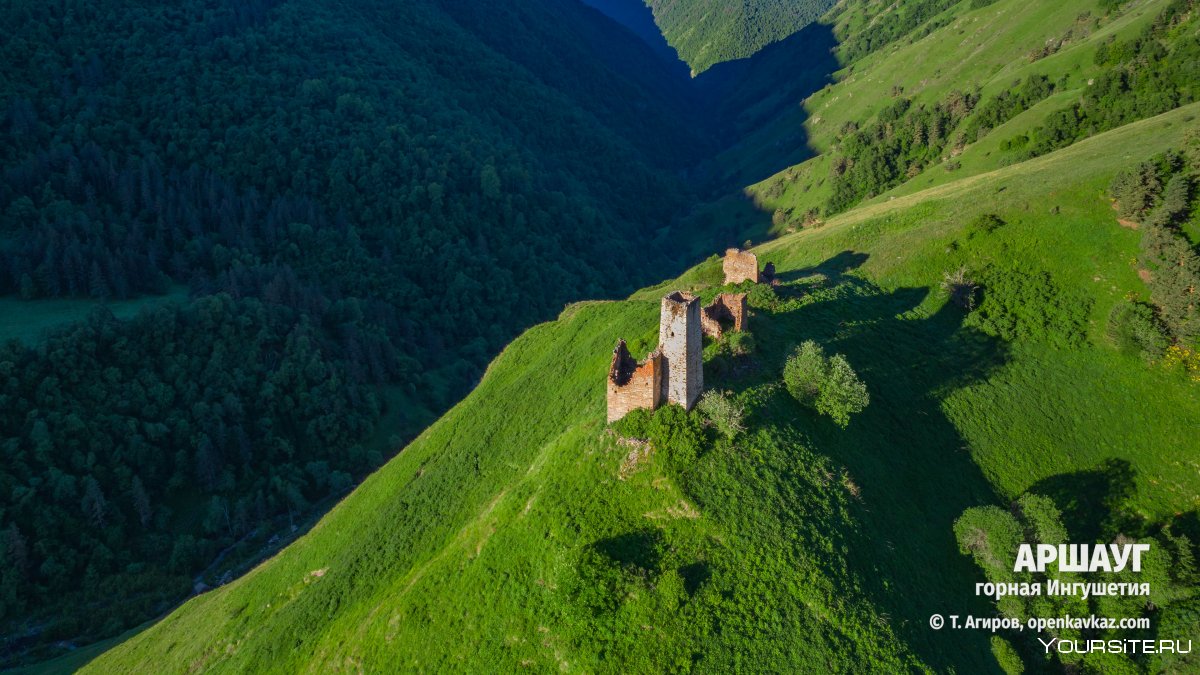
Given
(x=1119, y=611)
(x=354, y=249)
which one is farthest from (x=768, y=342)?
(x=354, y=249)

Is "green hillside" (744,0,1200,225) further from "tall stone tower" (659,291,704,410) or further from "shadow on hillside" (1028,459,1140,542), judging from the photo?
"tall stone tower" (659,291,704,410)

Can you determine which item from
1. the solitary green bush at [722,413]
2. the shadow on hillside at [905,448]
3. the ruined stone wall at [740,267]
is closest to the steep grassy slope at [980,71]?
the shadow on hillside at [905,448]

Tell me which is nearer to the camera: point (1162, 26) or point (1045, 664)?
point (1045, 664)

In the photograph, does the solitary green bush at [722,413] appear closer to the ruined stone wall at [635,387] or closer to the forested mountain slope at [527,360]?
the forested mountain slope at [527,360]

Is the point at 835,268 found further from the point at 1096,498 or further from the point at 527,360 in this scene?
the point at 527,360

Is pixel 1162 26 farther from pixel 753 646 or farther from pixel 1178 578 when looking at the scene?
pixel 753 646

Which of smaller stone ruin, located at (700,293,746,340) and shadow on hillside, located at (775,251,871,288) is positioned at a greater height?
shadow on hillside, located at (775,251,871,288)

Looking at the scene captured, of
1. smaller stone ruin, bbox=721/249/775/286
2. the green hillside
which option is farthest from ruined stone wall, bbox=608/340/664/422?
the green hillside
